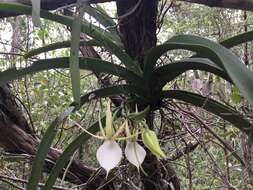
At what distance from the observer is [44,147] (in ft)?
2.47

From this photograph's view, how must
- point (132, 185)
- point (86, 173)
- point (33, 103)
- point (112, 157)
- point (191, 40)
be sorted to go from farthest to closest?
point (33, 103)
point (86, 173)
point (132, 185)
point (191, 40)
point (112, 157)

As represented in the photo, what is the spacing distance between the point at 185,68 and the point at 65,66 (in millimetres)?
197

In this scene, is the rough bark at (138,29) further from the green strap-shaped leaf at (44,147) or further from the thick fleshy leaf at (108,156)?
the thick fleshy leaf at (108,156)

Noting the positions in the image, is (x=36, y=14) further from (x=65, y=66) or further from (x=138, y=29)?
(x=138, y=29)

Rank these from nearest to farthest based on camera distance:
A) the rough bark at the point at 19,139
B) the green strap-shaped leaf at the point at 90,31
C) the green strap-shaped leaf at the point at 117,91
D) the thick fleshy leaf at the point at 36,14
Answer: the thick fleshy leaf at the point at 36,14 < the green strap-shaped leaf at the point at 90,31 < the green strap-shaped leaf at the point at 117,91 < the rough bark at the point at 19,139

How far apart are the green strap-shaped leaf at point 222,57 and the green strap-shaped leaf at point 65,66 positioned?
0.08m

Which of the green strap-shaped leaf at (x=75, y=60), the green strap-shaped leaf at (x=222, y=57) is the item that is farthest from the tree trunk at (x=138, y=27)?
the green strap-shaped leaf at (x=75, y=60)

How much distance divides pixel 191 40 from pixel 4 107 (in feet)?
1.62

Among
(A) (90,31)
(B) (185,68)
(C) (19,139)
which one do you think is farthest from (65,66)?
(C) (19,139)

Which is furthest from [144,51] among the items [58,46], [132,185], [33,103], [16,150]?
[33,103]

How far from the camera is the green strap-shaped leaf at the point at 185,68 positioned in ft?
2.25

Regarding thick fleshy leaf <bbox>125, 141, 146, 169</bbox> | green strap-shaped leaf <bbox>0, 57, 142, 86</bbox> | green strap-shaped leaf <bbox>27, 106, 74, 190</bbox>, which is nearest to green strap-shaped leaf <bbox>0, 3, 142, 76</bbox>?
green strap-shaped leaf <bbox>0, 57, 142, 86</bbox>

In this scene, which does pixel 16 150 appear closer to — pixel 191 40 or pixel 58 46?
pixel 58 46

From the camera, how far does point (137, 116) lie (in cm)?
56
